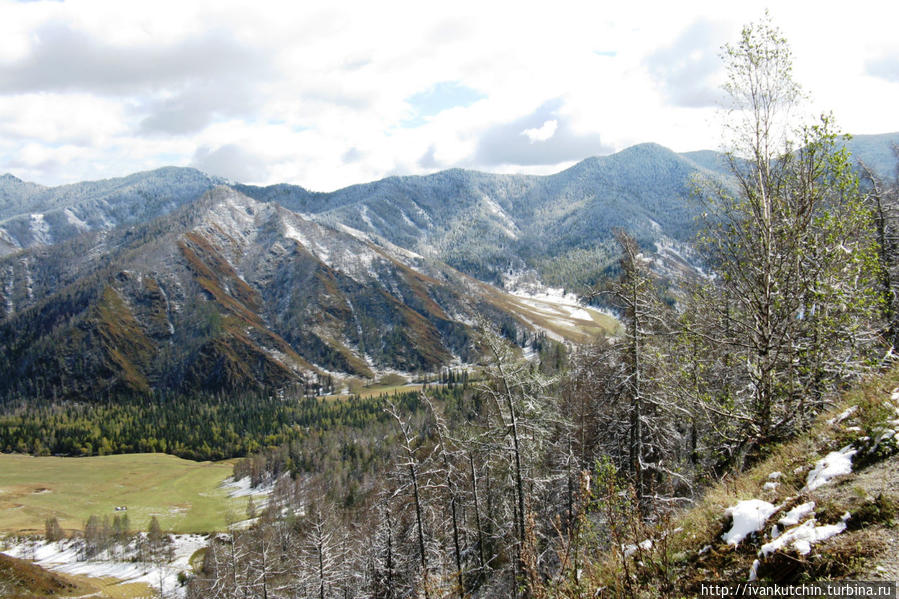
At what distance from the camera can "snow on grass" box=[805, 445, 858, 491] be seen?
7957mm

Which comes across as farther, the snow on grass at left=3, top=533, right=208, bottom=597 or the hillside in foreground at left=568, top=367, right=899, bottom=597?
the snow on grass at left=3, top=533, right=208, bottom=597

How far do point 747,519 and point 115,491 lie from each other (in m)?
198

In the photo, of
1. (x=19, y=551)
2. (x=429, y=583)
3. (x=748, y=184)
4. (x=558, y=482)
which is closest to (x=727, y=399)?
(x=748, y=184)

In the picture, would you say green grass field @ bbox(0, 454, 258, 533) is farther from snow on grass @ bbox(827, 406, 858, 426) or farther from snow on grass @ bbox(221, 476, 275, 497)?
snow on grass @ bbox(827, 406, 858, 426)

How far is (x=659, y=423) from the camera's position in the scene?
25.3 meters

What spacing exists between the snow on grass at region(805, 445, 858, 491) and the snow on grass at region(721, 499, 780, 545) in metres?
1.11

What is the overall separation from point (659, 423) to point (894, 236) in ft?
76.7

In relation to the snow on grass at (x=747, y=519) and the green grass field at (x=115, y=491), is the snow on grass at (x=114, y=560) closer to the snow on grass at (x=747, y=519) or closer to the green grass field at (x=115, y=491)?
the green grass field at (x=115, y=491)

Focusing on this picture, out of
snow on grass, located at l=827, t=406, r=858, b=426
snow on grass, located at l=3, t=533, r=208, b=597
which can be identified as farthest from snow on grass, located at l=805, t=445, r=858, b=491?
snow on grass, located at l=3, t=533, r=208, b=597

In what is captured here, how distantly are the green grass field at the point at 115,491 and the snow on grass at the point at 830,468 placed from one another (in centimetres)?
14951

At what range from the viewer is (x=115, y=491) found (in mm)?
154500

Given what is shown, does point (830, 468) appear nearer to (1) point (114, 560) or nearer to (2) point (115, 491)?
(1) point (114, 560)

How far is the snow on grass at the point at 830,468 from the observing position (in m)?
7.96

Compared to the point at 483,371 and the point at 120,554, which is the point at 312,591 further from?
the point at 120,554
